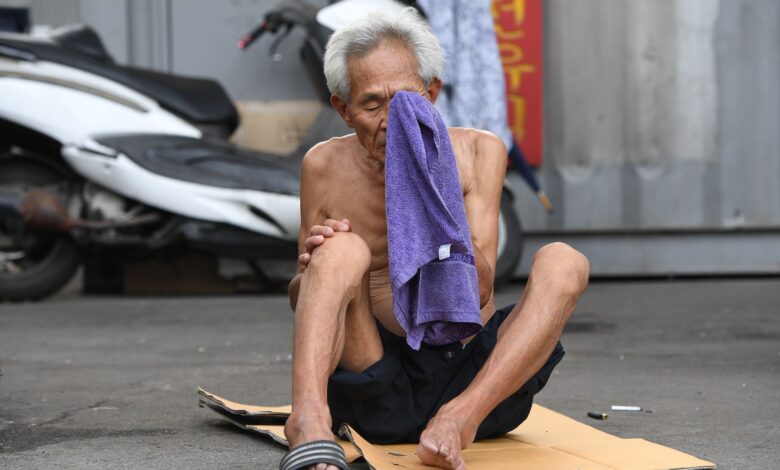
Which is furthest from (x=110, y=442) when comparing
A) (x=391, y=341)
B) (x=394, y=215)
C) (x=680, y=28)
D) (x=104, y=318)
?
(x=680, y=28)

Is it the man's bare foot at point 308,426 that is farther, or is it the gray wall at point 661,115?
the gray wall at point 661,115

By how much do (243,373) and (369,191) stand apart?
155cm

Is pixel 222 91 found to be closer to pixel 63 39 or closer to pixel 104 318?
pixel 63 39

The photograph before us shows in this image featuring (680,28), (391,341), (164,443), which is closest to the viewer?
(391,341)

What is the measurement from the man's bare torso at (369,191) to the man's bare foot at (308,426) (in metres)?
0.41

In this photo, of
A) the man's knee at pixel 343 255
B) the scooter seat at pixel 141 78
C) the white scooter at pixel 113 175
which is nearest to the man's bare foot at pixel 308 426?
the man's knee at pixel 343 255

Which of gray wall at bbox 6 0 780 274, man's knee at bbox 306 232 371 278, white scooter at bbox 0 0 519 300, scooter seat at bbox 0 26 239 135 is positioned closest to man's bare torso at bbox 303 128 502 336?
man's knee at bbox 306 232 371 278

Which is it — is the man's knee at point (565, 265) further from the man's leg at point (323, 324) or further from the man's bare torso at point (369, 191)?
the man's leg at point (323, 324)

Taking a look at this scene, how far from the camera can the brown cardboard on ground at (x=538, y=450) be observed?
8.54 feet

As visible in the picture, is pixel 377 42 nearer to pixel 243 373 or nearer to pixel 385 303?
pixel 385 303

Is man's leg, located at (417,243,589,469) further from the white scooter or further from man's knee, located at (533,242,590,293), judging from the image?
the white scooter

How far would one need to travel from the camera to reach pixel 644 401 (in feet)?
11.7

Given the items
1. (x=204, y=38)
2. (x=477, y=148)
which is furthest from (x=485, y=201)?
(x=204, y=38)

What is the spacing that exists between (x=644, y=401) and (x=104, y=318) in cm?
303
